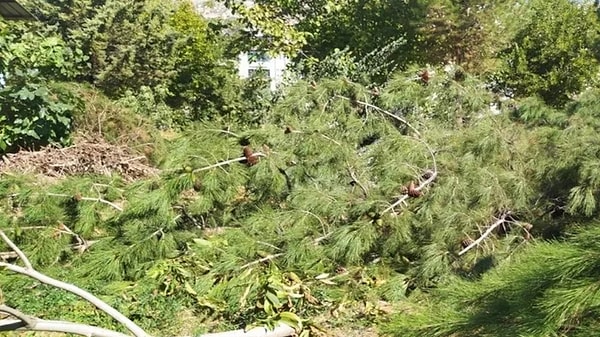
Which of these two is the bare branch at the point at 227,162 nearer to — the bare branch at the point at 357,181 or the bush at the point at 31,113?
the bare branch at the point at 357,181

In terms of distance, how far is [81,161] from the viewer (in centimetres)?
622

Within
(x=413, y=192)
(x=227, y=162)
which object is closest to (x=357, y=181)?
(x=413, y=192)

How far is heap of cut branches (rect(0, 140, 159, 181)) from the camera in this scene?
19.7 ft

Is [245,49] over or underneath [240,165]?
over

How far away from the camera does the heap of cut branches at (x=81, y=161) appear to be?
6.00 meters

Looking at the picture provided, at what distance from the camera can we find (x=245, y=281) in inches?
121

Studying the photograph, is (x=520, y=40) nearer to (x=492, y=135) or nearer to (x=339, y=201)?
(x=492, y=135)

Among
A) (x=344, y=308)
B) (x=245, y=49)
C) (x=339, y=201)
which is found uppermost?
(x=245, y=49)

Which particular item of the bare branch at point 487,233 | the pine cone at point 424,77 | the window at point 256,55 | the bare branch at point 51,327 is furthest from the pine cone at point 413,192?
the window at point 256,55

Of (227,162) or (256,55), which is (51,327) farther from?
(256,55)

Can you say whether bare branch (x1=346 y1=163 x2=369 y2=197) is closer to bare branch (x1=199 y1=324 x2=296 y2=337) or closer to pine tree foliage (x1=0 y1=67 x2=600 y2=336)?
pine tree foliage (x1=0 y1=67 x2=600 y2=336)

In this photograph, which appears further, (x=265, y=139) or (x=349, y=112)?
(x=349, y=112)

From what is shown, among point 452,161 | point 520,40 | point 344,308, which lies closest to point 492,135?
point 452,161

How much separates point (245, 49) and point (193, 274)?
698 centimetres
